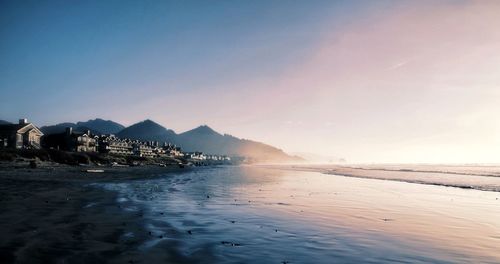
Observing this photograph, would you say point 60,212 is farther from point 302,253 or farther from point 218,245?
point 302,253

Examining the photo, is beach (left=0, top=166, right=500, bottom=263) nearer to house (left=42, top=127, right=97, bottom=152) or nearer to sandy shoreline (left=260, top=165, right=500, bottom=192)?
sandy shoreline (left=260, top=165, right=500, bottom=192)

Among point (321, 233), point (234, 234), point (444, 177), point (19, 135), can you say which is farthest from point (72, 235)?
point (19, 135)

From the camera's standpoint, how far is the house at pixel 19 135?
116562mm

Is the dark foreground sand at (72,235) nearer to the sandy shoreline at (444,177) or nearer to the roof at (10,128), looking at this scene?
the sandy shoreline at (444,177)

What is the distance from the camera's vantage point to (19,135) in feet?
393

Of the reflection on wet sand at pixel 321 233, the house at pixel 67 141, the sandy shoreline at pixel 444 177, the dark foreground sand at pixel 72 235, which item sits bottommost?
the sandy shoreline at pixel 444 177

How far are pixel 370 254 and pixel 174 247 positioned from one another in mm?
6399

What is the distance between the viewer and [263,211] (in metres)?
21.7

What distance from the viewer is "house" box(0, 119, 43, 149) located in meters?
117

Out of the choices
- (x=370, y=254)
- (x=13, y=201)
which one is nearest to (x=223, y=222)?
(x=370, y=254)

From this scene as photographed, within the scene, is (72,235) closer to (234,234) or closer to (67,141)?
(234,234)

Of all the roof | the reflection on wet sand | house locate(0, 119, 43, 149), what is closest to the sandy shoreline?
the reflection on wet sand

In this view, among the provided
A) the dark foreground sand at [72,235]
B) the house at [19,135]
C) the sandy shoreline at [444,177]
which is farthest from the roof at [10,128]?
the dark foreground sand at [72,235]

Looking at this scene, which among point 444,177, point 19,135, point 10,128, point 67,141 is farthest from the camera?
point 67,141
